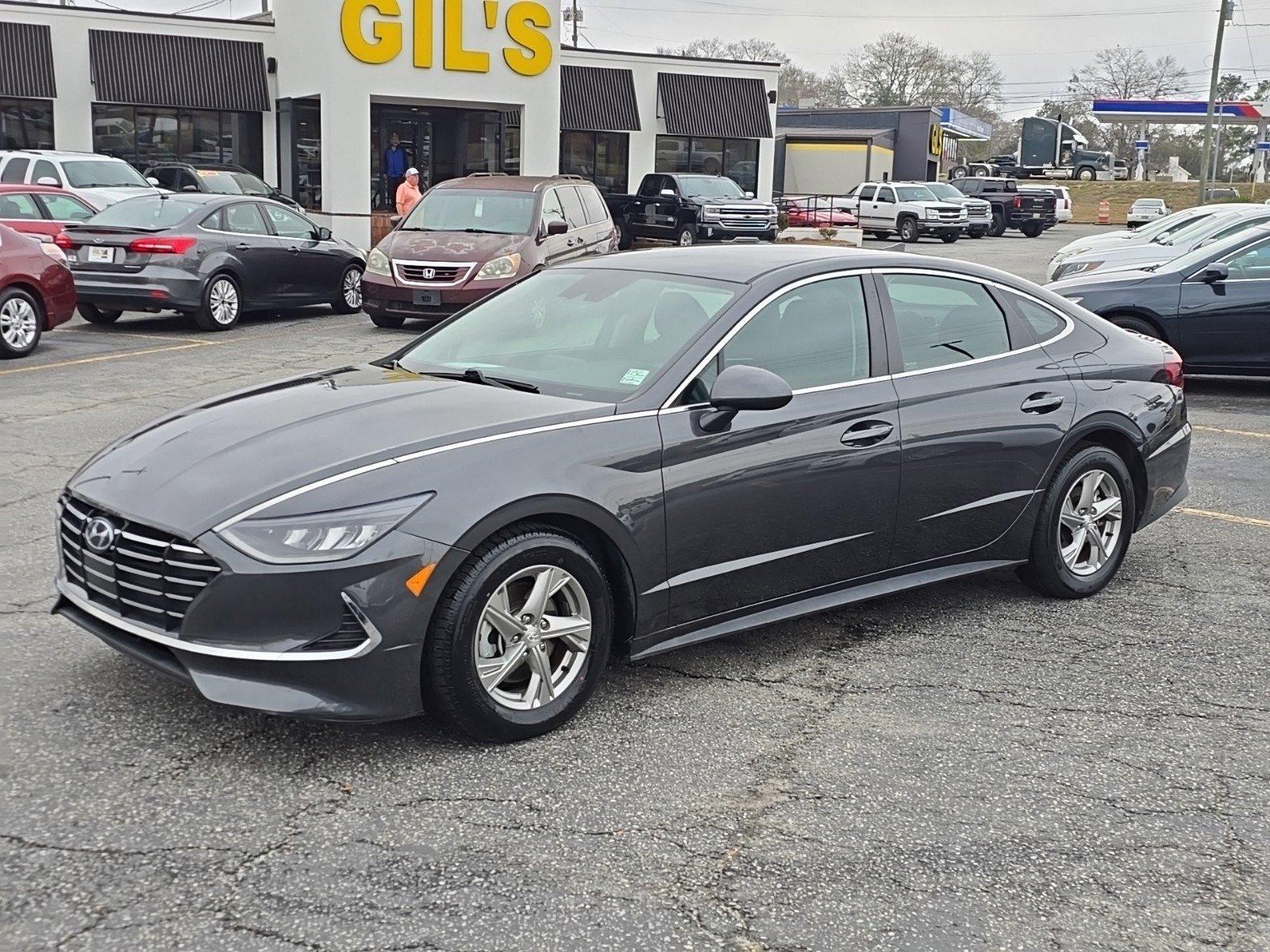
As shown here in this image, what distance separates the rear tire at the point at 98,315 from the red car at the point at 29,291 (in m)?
2.69

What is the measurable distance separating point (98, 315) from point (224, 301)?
1.62m

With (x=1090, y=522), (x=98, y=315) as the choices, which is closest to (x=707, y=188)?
(x=98, y=315)

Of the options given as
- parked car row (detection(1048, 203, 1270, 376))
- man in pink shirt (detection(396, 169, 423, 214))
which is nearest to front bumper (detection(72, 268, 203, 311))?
parked car row (detection(1048, 203, 1270, 376))

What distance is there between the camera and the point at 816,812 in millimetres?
3859

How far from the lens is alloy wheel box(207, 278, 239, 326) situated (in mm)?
15000

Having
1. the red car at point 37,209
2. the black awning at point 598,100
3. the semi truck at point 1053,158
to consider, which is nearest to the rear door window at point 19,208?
the red car at point 37,209

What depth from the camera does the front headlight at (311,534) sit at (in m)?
3.85

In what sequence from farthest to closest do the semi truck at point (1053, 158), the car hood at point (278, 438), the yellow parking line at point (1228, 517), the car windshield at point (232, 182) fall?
the semi truck at point (1053, 158), the car windshield at point (232, 182), the yellow parking line at point (1228, 517), the car hood at point (278, 438)

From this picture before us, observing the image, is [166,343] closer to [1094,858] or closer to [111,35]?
[1094,858]

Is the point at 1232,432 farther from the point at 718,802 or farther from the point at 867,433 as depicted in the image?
the point at 718,802

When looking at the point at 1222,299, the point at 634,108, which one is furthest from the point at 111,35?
the point at 1222,299

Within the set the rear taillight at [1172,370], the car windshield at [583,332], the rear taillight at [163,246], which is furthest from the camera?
the rear taillight at [163,246]

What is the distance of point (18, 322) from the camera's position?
12516 millimetres

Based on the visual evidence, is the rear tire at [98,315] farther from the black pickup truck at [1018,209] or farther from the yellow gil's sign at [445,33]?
the black pickup truck at [1018,209]
